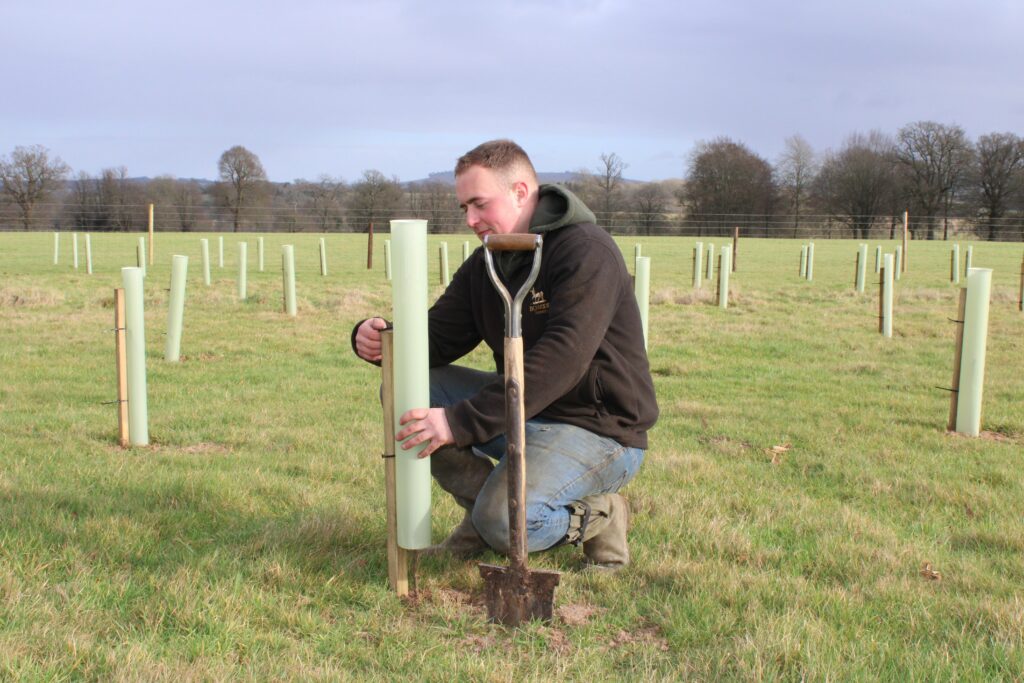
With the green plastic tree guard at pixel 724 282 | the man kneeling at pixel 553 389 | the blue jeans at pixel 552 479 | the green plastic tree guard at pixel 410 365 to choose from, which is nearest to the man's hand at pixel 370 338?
the man kneeling at pixel 553 389

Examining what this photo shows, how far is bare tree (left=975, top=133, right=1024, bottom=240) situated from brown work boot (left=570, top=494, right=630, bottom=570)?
68.7m

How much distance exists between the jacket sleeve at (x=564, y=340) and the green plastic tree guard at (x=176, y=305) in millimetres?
4991

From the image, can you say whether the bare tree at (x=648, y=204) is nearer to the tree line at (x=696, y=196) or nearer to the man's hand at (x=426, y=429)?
the tree line at (x=696, y=196)

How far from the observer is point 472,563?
3424mm

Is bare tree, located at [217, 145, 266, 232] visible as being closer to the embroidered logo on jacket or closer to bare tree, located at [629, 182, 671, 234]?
bare tree, located at [629, 182, 671, 234]

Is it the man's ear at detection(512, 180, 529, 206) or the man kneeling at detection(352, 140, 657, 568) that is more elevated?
the man's ear at detection(512, 180, 529, 206)

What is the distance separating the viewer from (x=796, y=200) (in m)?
73.4

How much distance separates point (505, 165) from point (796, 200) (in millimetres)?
74805

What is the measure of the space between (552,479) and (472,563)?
1.88ft

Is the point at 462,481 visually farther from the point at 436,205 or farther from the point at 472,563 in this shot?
the point at 436,205

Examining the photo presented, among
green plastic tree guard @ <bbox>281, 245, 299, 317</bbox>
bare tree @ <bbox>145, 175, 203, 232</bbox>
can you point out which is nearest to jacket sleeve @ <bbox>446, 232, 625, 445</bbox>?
green plastic tree guard @ <bbox>281, 245, 299, 317</bbox>

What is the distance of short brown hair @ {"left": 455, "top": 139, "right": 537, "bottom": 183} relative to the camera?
3133 mm

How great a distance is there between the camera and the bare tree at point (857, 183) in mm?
68750

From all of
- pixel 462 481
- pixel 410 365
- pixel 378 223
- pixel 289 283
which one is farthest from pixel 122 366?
pixel 378 223
